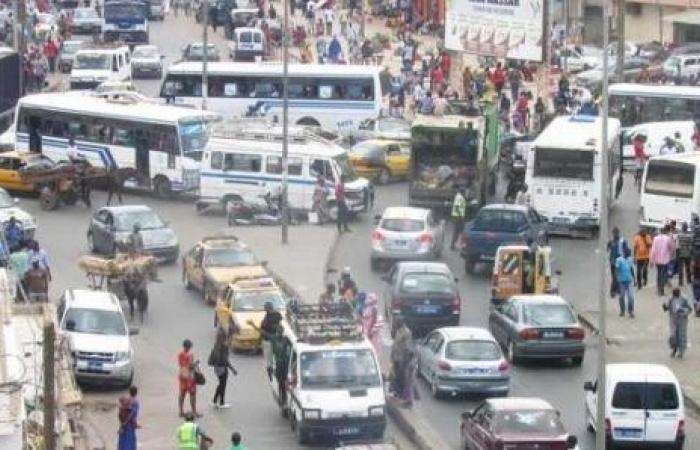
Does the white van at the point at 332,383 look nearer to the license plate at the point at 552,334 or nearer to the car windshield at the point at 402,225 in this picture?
the license plate at the point at 552,334

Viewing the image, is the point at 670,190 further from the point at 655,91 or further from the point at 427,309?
the point at 655,91

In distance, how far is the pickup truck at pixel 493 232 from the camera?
4884 centimetres

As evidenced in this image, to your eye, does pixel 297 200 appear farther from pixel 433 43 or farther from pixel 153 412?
pixel 433 43

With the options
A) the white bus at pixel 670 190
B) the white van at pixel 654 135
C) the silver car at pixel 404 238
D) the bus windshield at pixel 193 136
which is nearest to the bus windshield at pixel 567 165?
the white bus at pixel 670 190

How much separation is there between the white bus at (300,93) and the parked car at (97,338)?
3003 centimetres

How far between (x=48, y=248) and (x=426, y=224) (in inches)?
348

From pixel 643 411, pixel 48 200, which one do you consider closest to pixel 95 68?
pixel 48 200

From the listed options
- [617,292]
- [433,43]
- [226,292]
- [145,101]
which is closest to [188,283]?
[226,292]

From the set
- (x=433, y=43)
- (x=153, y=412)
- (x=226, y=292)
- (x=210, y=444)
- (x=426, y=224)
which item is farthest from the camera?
(x=433, y=43)

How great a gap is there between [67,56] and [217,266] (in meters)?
44.0

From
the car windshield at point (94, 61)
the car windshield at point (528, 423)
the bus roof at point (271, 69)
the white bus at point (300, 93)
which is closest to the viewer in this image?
the car windshield at point (528, 423)

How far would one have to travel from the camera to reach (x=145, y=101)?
2510 inches

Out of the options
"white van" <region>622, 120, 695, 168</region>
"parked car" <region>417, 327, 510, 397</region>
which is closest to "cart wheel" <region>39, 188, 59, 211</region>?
"white van" <region>622, 120, 695, 168</region>

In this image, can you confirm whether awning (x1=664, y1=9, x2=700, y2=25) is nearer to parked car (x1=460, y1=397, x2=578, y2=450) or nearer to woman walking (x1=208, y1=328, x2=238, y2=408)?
woman walking (x1=208, y1=328, x2=238, y2=408)
